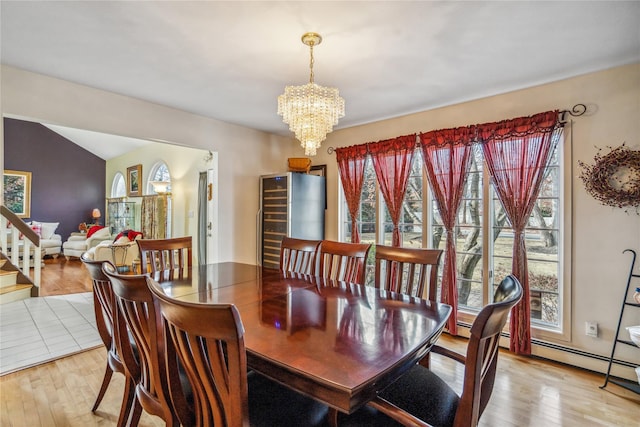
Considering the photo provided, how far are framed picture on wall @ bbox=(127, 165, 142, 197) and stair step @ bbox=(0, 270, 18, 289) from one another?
123 inches

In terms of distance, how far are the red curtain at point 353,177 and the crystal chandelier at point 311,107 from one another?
180cm

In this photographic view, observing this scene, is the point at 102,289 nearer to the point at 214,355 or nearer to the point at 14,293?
the point at 214,355

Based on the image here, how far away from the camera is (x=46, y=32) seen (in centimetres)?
201

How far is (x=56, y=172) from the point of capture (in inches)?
318

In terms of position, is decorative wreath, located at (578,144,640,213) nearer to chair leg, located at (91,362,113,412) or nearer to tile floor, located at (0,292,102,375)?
chair leg, located at (91,362,113,412)

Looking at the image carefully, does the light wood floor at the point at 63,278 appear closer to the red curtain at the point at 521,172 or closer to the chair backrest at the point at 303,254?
the chair backrest at the point at 303,254

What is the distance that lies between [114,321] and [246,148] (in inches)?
125

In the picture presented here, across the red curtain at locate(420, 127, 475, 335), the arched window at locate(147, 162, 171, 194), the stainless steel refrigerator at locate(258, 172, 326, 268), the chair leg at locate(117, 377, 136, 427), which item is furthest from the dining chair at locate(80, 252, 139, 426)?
the arched window at locate(147, 162, 171, 194)

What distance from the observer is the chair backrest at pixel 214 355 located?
81 cm

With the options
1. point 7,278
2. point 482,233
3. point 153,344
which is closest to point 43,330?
point 7,278

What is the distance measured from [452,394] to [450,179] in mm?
2348

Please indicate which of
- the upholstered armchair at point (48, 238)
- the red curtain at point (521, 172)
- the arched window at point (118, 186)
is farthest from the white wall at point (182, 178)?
the red curtain at point (521, 172)

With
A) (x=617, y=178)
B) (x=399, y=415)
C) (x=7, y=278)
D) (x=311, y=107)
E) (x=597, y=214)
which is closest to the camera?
(x=399, y=415)

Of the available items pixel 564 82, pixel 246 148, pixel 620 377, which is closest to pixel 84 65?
pixel 246 148
